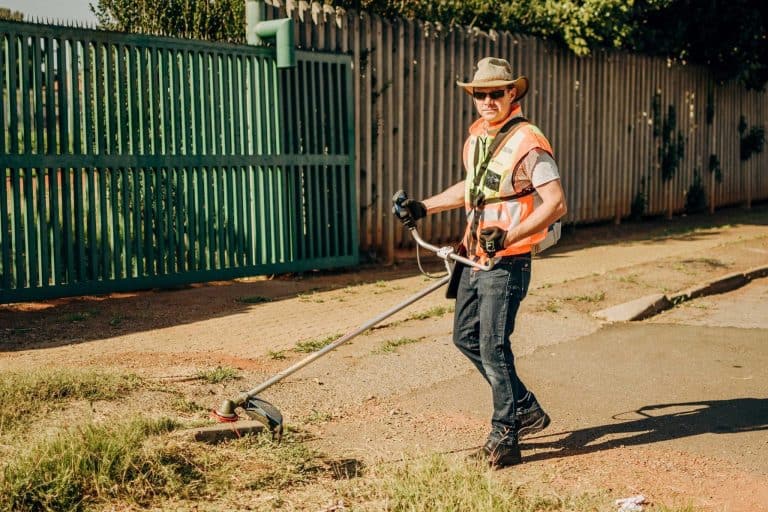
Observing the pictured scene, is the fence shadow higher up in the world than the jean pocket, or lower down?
lower down

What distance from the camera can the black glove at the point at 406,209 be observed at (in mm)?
4977

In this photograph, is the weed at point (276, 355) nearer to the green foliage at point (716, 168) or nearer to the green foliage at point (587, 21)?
the green foliage at point (587, 21)

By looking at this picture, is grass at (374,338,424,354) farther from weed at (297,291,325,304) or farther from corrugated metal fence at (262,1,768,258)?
corrugated metal fence at (262,1,768,258)

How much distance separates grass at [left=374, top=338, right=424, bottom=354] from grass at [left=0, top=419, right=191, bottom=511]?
113 inches

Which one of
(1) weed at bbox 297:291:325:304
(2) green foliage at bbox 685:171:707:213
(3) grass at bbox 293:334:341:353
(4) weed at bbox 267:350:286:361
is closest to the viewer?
(4) weed at bbox 267:350:286:361

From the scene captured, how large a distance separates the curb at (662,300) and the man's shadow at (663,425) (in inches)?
97.1

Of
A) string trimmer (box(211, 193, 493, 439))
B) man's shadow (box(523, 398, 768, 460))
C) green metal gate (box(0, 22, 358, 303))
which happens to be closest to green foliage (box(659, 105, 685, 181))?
green metal gate (box(0, 22, 358, 303))

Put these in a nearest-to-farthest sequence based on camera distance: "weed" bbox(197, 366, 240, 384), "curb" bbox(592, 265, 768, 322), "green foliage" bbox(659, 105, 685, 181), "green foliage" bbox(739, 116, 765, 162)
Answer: "weed" bbox(197, 366, 240, 384), "curb" bbox(592, 265, 768, 322), "green foliage" bbox(659, 105, 685, 181), "green foliage" bbox(739, 116, 765, 162)

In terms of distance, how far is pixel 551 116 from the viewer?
1365cm

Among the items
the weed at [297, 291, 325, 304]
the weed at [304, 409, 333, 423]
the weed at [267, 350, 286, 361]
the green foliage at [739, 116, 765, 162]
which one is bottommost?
the weed at [304, 409, 333, 423]

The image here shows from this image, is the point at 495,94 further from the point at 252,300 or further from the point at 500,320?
the point at 252,300

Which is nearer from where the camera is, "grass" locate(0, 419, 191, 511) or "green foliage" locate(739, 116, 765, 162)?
"grass" locate(0, 419, 191, 511)

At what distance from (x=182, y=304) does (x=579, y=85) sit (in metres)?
7.72

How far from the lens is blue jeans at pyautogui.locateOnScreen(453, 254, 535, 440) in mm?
4832
